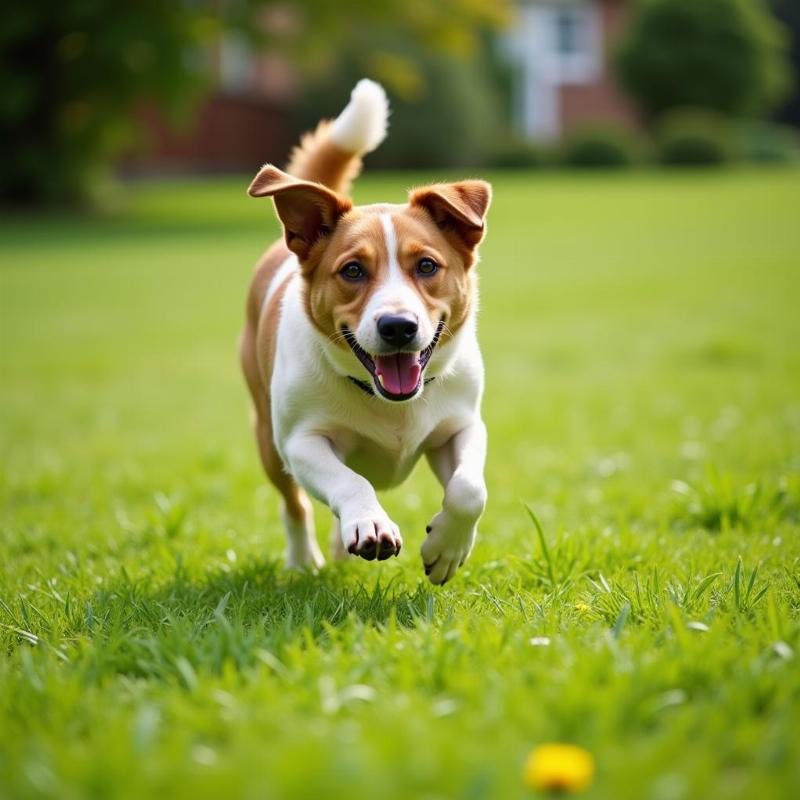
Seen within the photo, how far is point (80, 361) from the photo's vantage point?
42.4 ft

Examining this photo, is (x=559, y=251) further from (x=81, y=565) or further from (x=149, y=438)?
(x=81, y=565)

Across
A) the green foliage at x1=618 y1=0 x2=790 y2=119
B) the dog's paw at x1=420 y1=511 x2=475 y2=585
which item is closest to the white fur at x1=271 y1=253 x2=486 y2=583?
the dog's paw at x1=420 y1=511 x2=475 y2=585

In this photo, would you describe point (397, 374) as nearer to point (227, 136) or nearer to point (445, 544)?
point (445, 544)

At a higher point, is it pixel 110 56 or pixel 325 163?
pixel 325 163

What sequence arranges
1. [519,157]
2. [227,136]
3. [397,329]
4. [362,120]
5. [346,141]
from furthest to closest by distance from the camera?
[519,157]
[227,136]
[346,141]
[362,120]
[397,329]

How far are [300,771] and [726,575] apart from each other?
2.17 metres

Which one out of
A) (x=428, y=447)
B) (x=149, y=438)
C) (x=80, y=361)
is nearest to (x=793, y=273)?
(x=80, y=361)

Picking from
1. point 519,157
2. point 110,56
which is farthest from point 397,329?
point 519,157

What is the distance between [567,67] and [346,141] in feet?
162

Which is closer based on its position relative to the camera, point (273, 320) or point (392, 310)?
point (392, 310)

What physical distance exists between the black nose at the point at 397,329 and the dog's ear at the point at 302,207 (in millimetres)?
753

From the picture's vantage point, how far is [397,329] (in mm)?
3873

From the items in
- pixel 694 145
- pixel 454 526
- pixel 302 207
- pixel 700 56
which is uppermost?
pixel 302 207

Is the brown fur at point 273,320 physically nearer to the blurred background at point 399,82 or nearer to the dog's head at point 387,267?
the dog's head at point 387,267
